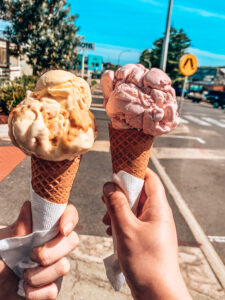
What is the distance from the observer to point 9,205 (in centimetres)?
443

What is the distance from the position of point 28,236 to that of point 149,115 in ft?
4.51

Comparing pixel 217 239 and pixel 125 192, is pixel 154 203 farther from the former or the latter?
pixel 217 239

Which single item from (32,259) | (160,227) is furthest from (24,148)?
(160,227)

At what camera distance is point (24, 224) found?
199 centimetres

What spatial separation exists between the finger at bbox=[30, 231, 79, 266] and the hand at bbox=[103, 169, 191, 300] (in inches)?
17.4

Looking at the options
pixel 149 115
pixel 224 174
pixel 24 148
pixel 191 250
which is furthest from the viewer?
pixel 224 174

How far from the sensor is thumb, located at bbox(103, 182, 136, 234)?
70.5 inches

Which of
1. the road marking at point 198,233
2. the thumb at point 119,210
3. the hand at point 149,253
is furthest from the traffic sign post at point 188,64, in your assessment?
the hand at point 149,253

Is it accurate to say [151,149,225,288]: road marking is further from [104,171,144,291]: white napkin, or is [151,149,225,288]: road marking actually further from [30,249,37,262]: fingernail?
[30,249,37,262]: fingernail

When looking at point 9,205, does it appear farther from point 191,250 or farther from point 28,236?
point 191,250

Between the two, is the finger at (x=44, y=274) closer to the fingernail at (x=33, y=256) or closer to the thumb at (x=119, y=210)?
the fingernail at (x=33, y=256)

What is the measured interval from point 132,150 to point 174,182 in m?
4.35

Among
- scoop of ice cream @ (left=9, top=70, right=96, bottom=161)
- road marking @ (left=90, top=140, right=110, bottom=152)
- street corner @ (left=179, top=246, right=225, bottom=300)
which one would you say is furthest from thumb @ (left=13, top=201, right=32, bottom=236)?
road marking @ (left=90, top=140, right=110, bottom=152)

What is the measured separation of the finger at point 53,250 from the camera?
1.83 metres
